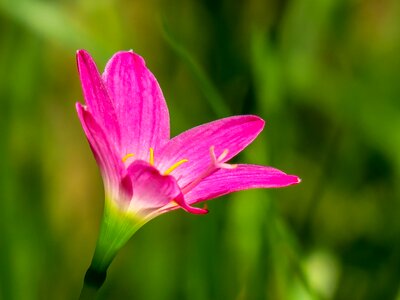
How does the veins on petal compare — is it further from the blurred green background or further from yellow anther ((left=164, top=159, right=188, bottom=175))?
the blurred green background

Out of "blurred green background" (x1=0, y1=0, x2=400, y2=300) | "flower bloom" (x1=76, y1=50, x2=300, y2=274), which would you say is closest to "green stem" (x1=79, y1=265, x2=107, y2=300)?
"flower bloom" (x1=76, y1=50, x2=300, y2=274)

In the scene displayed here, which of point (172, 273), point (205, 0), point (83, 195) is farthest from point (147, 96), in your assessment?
point (83, 195)

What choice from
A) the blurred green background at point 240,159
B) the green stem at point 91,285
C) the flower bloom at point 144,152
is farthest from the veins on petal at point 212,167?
the blurred green background at point 240,159

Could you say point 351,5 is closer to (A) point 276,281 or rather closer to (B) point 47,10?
(B) point 47,10

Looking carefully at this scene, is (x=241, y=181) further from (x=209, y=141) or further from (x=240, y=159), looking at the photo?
(x=240, y=159)

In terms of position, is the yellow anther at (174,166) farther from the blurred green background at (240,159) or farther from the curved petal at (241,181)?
the blurred green background at (240,159)

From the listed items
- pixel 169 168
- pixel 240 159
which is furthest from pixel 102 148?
pixel 240 159
